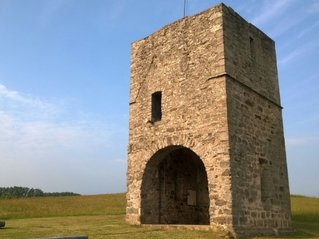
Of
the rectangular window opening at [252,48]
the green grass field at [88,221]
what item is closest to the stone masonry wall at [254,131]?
the rectangular window opening at [252,48]

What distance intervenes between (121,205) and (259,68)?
51.1 ft

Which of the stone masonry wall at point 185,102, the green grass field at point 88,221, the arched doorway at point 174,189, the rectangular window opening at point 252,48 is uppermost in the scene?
the rectangular window opening at point 252,48

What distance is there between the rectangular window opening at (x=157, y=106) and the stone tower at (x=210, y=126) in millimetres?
42

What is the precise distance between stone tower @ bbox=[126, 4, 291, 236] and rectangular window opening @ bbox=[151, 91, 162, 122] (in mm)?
42

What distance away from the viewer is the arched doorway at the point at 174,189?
14.4 meters

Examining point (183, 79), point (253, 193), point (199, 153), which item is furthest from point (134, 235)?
point (183, 79)

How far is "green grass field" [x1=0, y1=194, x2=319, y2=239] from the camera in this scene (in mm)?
11039

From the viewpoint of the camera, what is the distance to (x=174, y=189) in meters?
15.9

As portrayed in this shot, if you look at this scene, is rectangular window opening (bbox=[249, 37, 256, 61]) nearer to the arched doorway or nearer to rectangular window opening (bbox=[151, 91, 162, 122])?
rectangular window opening (bbox=[151, 91, 162, 122])

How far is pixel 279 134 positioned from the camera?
50.9ft

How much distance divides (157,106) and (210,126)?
124 inches

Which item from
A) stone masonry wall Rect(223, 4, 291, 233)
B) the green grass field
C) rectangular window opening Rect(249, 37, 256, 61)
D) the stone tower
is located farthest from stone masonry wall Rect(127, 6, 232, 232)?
rectangular window opening Rect(249, 37, 256, 61)

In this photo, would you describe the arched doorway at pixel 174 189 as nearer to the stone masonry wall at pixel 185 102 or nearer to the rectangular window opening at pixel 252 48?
the stone masonry wall at pixel 185 102

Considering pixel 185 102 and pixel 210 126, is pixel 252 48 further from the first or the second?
pixel 210 126
